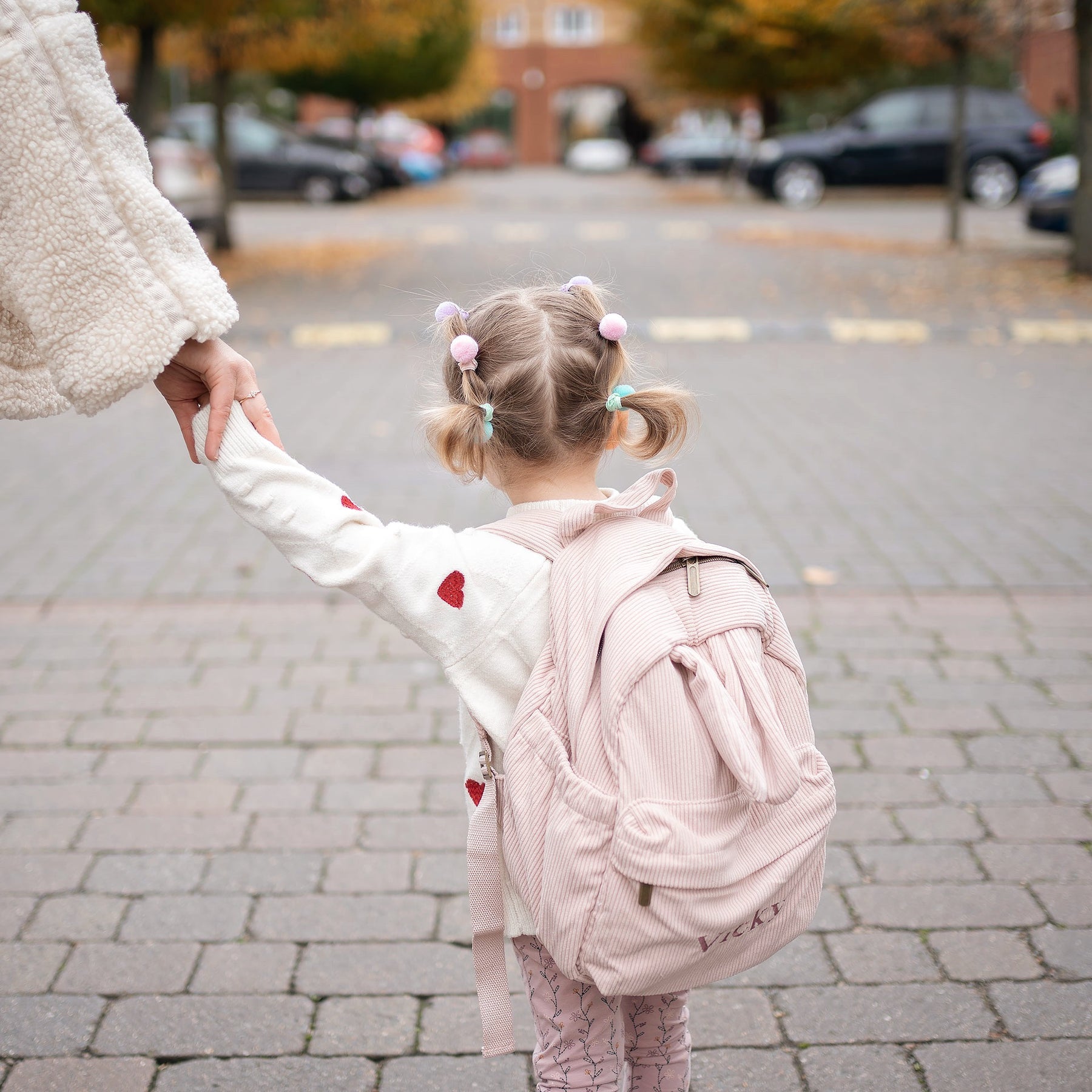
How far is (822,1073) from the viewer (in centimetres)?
222

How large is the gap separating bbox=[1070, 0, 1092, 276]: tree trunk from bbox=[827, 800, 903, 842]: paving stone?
10721 mm

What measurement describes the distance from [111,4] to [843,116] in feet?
83.5

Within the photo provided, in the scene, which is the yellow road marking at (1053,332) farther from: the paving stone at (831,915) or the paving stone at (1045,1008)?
the paving stone at (1045,1008)

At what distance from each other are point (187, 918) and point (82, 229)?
165 centimetres

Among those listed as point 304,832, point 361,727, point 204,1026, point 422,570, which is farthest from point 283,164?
point 422,570

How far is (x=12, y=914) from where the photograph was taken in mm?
2680

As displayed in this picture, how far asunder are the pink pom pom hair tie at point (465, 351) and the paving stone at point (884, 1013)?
4.92 feet

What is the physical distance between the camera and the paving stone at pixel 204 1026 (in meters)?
2.28

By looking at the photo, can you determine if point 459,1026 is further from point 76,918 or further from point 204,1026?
point 76,918

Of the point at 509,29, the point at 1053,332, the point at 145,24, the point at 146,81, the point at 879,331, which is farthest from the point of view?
the point at 509,29

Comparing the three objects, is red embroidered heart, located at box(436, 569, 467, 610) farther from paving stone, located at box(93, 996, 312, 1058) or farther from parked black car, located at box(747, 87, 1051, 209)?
parked black car, located at box(747, 87, 1051, 209)

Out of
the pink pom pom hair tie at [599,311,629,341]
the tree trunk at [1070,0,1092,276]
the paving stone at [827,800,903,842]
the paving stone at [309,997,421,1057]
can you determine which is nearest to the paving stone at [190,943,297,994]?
the paving stone at [309,997,421,1057]

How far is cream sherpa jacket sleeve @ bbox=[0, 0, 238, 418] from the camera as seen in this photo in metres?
1.59

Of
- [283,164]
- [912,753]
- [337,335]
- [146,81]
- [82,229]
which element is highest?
[146,81]
